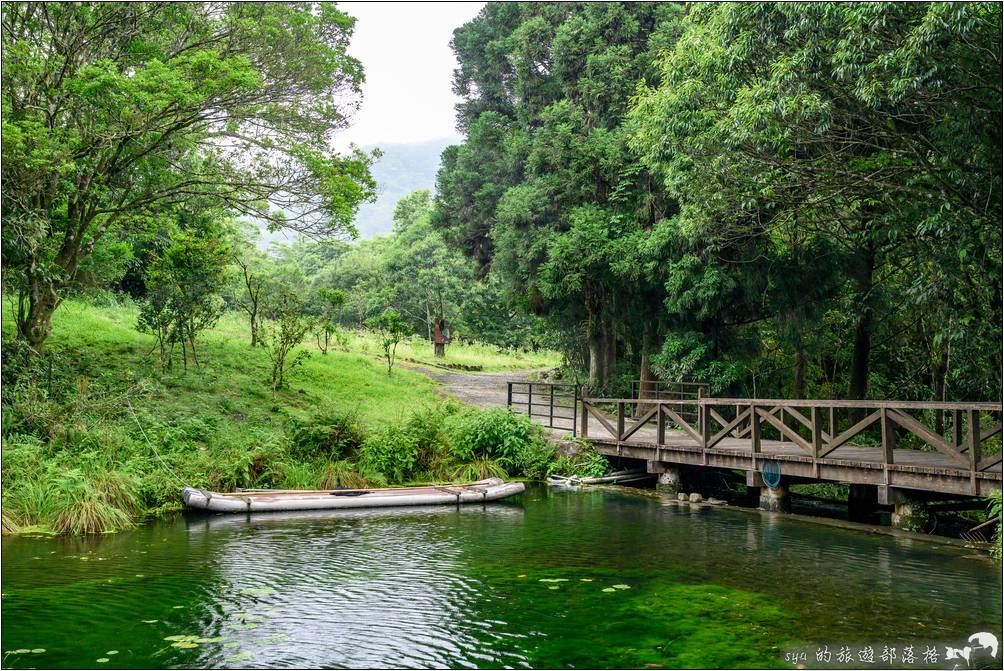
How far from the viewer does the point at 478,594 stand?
8.23 metres

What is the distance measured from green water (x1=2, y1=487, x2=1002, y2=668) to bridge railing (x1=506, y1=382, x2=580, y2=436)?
6005 mm

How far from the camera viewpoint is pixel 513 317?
39.5m

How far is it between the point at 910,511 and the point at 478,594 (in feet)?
23.3

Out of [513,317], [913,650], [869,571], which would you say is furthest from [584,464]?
[513,317]

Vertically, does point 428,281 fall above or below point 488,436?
above

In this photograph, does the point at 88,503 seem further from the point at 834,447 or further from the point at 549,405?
the point at 834,447

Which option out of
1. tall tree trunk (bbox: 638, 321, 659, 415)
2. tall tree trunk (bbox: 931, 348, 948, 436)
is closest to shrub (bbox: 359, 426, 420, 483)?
tall tree trunk (bbox: 638, 321, 659, 415)

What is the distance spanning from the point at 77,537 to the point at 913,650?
981 cm

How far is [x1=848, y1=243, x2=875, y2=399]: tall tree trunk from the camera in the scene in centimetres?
1863

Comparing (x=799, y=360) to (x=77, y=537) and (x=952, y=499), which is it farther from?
(x=77, y=537)

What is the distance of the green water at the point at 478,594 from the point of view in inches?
255

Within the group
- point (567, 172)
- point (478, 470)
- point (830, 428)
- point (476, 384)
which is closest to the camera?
point (830, 428)

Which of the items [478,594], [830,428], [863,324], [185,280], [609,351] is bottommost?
[478,594]

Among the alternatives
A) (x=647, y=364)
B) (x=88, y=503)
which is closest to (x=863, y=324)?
(x=647, y=364)
